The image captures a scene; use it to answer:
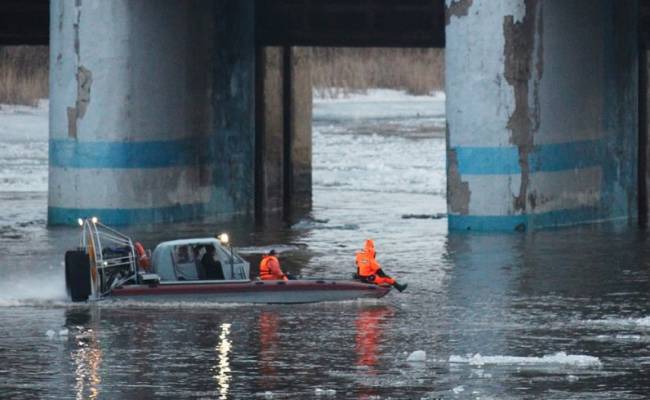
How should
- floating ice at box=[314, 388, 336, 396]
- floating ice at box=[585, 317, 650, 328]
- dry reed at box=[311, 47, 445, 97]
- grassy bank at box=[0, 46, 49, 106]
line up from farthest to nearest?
dry reed at box=[311, 47, 445, 97] → grassy bank at box=[0, 46, 49, 106] → floating ice at box=[585, 317, 650, 328] → floating ice at box=[314, 388, 336, 396]

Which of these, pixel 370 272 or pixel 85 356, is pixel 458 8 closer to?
pixel 370 272

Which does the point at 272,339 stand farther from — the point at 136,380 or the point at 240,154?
the point at 240,154

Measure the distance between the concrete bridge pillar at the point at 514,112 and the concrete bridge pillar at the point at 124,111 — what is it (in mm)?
5954

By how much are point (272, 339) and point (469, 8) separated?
44.9ft

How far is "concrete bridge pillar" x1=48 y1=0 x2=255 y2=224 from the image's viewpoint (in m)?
36.5

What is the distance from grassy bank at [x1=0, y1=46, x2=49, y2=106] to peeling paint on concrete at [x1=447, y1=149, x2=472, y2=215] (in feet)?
113

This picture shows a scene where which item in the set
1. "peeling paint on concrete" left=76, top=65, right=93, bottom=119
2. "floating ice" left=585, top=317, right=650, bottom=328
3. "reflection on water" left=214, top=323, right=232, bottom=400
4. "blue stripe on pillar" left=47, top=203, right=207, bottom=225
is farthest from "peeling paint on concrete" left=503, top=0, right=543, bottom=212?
"reflection on water" left=214, top=323, right=232, bottom=400

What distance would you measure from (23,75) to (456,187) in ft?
117

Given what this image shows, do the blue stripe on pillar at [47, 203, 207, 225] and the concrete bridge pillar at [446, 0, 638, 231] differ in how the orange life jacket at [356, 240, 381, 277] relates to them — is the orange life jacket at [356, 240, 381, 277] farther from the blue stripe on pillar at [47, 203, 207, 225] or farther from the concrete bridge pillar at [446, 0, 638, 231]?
the blue stripe on pillar at [47, 203, 207, 225]

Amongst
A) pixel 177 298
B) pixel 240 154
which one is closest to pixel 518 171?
pixel 240 154

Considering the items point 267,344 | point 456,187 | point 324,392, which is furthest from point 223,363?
point 456,187

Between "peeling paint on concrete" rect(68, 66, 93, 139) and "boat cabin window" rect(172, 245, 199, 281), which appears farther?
"peeling paint on concrete" rect(68, 66, 93, 139)

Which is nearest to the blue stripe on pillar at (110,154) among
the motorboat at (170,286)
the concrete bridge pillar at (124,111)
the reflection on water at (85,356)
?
the concrete bridge pillar at (124,111)

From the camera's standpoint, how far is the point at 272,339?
2295 centimetres
